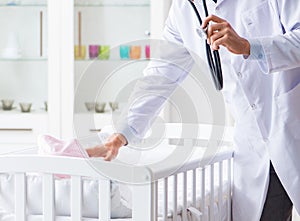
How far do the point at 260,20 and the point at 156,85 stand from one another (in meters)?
0.40

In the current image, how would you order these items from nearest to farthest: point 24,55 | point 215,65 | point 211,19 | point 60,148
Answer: point 211,19
point 215,65
point 60,148
point 24,55

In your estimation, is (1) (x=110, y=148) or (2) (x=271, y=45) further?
(1) (x=110, y=148)

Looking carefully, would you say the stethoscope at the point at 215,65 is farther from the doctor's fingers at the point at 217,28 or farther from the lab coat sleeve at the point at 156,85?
the lab coat sleeve at the point at 156,85

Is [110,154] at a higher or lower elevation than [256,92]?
lower

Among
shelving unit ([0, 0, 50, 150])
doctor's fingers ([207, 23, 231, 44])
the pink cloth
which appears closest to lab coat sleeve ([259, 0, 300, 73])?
doctor's fingers ([207, 23, 231, 44])

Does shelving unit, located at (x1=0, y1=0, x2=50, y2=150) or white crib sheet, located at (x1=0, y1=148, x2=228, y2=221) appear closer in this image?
white crib sheet, located at (x1=0, y1=148, x2=228, y2=221)

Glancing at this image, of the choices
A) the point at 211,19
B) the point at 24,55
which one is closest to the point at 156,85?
the point at 211,19

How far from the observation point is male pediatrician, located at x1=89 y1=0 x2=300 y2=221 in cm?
178

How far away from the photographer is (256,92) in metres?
1.97

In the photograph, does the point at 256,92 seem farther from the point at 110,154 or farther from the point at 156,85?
the point at 110,154

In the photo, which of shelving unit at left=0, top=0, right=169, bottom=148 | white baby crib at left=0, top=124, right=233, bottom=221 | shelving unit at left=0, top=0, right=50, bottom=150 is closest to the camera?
white baby crib at left=0, top=124, right=233, bottom=221

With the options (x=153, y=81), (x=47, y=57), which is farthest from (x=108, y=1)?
(x=153, y=81)

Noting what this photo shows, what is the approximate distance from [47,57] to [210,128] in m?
1.02

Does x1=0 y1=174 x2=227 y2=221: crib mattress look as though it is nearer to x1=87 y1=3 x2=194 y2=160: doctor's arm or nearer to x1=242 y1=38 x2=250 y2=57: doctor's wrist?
x1=87 y1=3 x2=194 y2=160: doctor's arm
